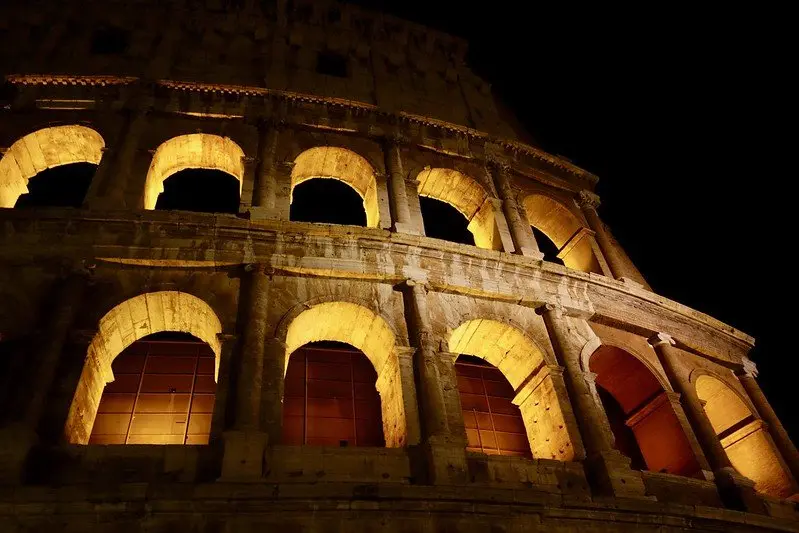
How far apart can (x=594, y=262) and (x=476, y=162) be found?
316 cm

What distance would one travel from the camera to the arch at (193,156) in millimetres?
11039

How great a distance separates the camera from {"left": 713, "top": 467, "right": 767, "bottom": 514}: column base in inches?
345

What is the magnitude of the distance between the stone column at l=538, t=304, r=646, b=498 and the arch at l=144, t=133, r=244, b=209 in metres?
6.11

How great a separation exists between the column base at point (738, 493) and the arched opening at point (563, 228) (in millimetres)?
4687

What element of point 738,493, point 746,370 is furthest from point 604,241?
point 738,493

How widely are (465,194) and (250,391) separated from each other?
6599 mm

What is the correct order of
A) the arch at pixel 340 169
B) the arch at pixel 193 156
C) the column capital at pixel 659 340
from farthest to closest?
the arch at pixel 340 169
the arch at pixel 193 156
the column capital at pixel 659 340

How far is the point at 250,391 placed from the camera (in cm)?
761

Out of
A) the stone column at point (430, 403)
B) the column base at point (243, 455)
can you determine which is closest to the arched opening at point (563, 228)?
the stone column at point (430, 403)

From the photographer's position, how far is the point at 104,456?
702 centimetres

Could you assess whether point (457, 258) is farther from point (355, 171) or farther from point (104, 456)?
point (104, 456)

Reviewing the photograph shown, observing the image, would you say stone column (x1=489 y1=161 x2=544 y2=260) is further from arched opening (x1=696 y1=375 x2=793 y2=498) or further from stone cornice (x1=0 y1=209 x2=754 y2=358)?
arched opening (x1=696 y1=375 x2=793 y2=498)

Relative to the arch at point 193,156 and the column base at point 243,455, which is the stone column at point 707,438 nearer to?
the column base at point 243,455

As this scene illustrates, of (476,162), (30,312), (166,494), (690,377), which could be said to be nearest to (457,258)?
(476,162)
